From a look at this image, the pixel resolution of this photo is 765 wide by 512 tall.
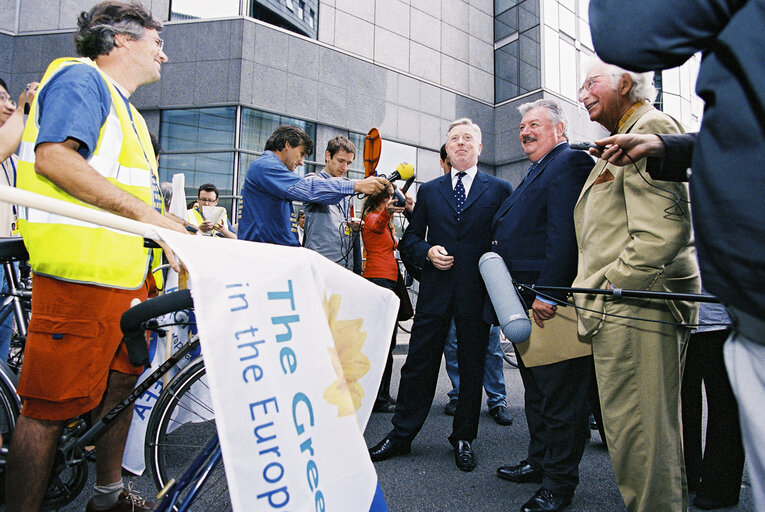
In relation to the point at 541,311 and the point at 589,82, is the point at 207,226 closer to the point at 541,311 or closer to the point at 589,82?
the point at 541,311

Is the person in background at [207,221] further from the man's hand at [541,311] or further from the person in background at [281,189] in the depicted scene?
the man's hand at [541,311]

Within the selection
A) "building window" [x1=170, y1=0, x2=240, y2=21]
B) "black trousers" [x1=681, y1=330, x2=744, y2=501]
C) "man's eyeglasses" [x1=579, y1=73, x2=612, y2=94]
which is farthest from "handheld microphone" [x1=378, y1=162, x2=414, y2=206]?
"building window" [x1=170, y1=0, x2=240, y2=21]

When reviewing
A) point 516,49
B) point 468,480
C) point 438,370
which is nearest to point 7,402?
point 438,370

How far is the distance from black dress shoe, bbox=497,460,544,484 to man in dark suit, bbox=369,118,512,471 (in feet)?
0.65

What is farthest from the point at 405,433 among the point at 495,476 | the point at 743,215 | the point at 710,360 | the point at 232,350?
the point at 743,215

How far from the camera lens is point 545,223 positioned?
2.56m

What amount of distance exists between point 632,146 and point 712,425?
1745 mm

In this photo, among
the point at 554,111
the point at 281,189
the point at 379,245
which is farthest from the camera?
the point at 379,245

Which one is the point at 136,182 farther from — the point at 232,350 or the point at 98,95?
the point at 232,350

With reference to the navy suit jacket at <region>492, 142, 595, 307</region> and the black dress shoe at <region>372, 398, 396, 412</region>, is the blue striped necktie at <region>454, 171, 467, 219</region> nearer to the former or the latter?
the navy suit jacket at <region>492, 142, 595, 307</region>

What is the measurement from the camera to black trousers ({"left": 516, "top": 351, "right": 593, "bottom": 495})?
2268 millimetres

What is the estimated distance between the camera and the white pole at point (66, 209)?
858 mm

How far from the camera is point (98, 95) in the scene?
64.6 inches

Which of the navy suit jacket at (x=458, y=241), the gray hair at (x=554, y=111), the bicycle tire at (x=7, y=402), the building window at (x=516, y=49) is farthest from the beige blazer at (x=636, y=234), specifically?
the building window at (x=516, y=49)
